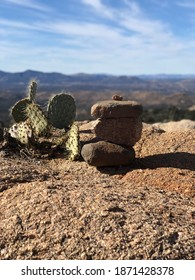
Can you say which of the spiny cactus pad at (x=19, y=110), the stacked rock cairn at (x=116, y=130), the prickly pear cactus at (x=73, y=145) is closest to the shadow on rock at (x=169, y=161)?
the stacked rock cairn at (x=116, y=130)

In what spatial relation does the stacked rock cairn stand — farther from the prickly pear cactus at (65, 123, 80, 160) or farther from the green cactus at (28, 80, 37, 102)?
the green cactus at (28, 80, 37, 102)

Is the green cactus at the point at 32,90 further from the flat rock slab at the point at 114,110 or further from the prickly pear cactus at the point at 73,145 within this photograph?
the flat rock slab at the point at 114,110

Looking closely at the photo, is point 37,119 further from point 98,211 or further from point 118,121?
point 98,211

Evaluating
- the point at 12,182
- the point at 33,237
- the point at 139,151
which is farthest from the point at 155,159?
the point at 33,237

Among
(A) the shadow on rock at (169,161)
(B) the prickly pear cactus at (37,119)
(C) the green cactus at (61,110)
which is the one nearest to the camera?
(A) the shadow on rock at (169,161)

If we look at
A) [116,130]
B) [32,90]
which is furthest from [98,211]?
[32,90]

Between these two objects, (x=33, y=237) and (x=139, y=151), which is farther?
(x=139, y=151)
